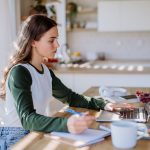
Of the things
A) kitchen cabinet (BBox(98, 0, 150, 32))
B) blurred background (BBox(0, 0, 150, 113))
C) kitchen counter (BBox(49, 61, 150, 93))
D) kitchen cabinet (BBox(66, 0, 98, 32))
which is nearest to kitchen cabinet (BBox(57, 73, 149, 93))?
kitchen counter (BBox(49, 61, 150, 93))

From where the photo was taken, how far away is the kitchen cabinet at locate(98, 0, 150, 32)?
4789mm

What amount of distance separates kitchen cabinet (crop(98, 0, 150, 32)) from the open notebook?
149 inches

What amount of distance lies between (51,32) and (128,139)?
0.71 meters

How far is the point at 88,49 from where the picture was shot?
537 centimetres

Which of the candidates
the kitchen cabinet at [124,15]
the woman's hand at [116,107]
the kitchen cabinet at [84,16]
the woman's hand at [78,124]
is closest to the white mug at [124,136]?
the woman's hand at [78,124]

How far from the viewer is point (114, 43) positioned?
525cm

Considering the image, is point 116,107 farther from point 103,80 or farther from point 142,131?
point 103,80

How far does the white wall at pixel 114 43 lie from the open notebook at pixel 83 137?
4.07 m

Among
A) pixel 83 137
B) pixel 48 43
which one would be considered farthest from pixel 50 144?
pixel 48 43

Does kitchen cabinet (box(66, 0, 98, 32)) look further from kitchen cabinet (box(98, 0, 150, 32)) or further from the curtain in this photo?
the curtain

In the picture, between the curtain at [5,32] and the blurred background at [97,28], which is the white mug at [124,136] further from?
the blurred background at [97,28]

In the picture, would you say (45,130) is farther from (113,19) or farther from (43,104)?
(113,19)

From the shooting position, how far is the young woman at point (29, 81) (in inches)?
54.0

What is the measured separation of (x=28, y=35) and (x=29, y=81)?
0.24 meters
